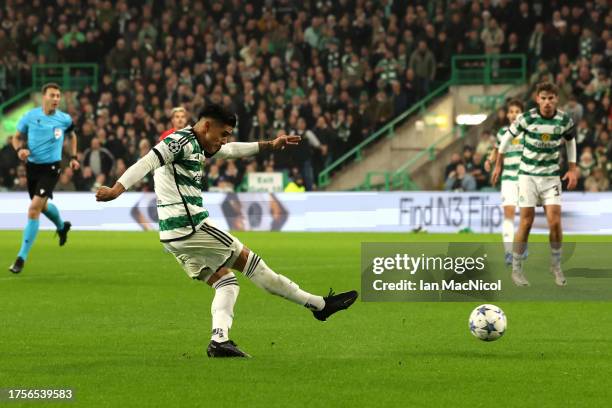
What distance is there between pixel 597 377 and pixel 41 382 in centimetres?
327

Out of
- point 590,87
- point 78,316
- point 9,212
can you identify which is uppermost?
point 78,316

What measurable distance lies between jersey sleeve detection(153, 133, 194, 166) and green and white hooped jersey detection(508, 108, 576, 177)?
601cm

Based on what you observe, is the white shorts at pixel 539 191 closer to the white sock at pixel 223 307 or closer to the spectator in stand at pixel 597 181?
the white sock at pixel 223 307

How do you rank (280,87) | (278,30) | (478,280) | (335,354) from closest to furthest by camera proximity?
(335,354) → (478,280) → (280,87) → (278,30)

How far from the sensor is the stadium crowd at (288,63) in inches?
1127

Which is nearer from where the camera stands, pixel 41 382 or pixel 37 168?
pixel 41 382

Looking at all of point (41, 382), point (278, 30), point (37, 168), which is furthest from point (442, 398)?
point (278, 30)

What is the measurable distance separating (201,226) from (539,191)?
239 inches

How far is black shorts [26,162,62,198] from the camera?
604 inches

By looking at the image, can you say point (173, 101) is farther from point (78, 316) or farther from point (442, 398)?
point (442, 398)

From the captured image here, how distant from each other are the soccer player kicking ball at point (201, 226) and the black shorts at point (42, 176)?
23.6 feet

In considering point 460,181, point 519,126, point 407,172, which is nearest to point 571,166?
point 519,126

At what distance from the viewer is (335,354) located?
27.4 feet

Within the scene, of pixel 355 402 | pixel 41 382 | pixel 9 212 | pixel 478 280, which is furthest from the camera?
pixel 9 212
